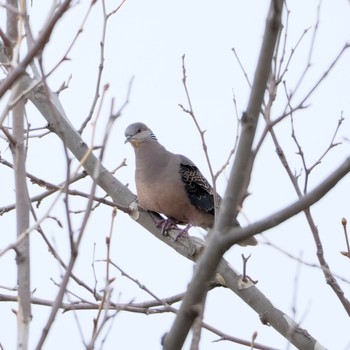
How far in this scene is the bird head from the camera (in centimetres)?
618

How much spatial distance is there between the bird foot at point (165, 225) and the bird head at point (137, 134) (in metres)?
1.15

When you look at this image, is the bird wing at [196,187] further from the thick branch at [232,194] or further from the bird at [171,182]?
the thick branch at [232,194]

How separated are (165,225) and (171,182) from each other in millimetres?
877

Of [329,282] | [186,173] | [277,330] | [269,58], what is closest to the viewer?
[269,58]

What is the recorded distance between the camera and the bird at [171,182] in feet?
18.4

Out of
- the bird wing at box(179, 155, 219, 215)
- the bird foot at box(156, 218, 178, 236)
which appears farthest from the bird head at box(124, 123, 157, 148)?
the bird foot at box(156, 218, 178, 236)

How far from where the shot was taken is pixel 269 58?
2.02m

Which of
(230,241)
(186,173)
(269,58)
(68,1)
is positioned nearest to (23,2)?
(68,1)

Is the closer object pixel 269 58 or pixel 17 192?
pixel 269 58

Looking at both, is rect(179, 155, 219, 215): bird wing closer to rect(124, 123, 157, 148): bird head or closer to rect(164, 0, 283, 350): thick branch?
rect(124, 123, 157, 148): bird head

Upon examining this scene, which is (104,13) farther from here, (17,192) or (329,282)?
(329,282)

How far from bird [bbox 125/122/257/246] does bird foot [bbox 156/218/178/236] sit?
25 centimetres

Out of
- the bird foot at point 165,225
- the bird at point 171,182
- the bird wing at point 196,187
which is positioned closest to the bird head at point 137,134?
the bird at point 171,182

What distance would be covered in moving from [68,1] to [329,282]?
5.73ft
